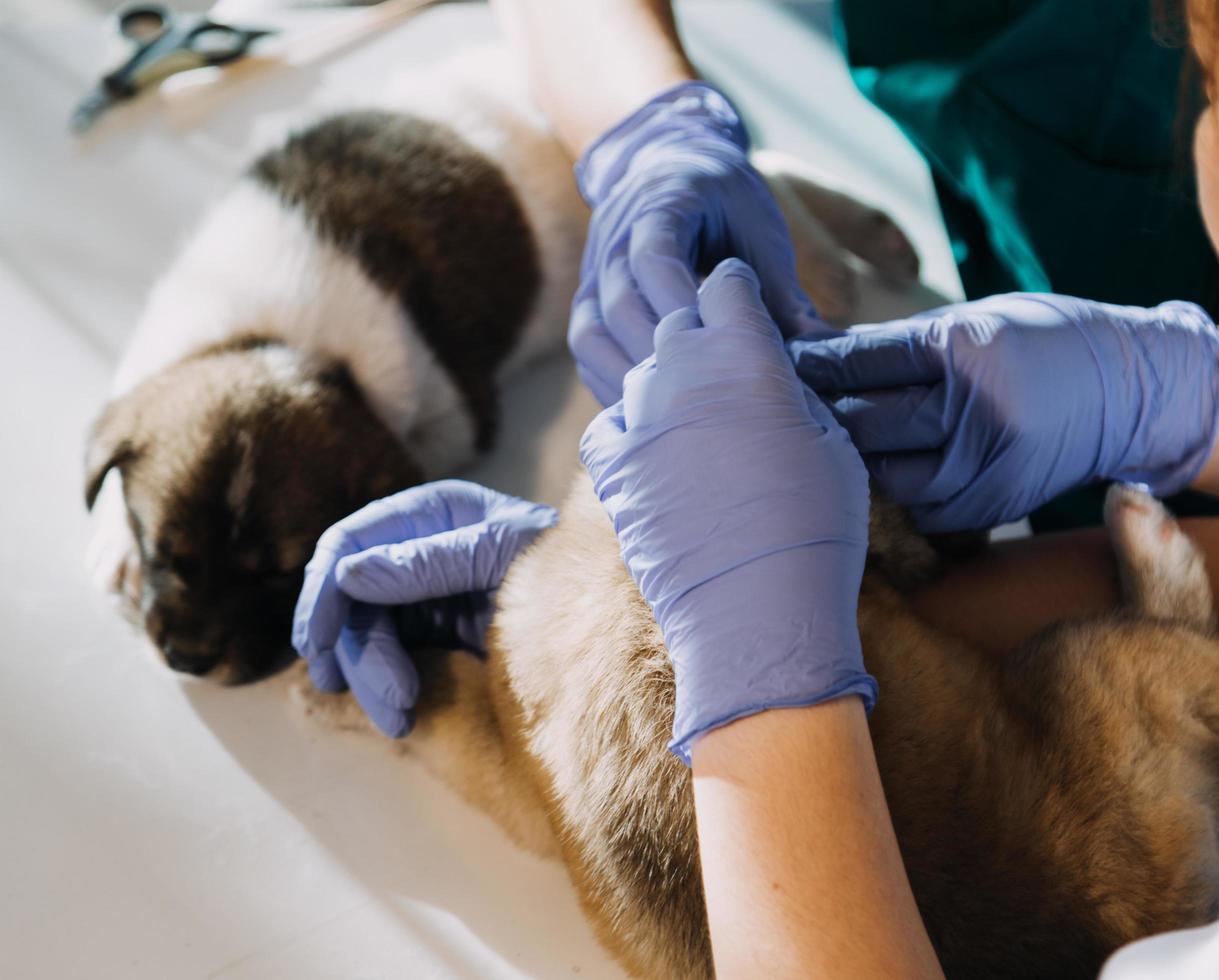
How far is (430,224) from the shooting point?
1734 mm

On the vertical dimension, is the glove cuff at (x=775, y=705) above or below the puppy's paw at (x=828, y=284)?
above

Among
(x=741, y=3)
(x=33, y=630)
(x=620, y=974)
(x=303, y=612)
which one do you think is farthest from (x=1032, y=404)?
(x=741, y=3)

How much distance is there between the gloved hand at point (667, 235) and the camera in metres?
1.15

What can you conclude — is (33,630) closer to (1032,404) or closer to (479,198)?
(479,198)

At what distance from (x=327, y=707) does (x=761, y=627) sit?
674 millimetres

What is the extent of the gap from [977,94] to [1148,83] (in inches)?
8.3

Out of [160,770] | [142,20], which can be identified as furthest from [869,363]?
[142,20]

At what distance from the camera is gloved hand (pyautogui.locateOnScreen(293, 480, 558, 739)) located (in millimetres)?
1232

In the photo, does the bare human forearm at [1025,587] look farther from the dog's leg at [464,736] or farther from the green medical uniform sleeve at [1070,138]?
the dog's leg at [464,736]

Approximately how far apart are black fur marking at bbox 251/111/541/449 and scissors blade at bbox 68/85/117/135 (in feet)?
1.58

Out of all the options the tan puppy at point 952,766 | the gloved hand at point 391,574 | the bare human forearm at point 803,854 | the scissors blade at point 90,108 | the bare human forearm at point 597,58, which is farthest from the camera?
the scissors blade at point 90,108

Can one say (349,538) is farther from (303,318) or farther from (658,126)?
(658,126)

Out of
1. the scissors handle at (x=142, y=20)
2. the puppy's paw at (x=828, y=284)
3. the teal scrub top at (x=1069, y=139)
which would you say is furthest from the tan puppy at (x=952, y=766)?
the scissors handle at (x=142, y=20)

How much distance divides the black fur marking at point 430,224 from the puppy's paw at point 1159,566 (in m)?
0.91
